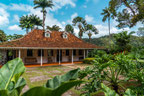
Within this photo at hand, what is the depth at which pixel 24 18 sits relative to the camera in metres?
31.5

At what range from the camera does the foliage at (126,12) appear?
26.0ft

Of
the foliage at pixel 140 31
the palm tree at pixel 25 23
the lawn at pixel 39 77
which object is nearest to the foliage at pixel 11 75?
the lawn at pixel 39 77

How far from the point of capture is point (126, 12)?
898 cm

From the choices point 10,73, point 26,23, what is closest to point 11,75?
point 10,73

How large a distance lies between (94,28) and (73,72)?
36.5m

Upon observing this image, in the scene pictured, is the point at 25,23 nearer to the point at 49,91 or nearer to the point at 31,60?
the point at 31,60

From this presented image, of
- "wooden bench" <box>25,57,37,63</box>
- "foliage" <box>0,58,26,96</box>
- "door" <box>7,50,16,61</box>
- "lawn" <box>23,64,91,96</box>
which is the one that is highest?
"foliage" <box>0,58,26,96</box>

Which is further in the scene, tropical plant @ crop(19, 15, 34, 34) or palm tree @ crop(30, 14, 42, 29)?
palm tree @ crop(30, 14, 42, 29)

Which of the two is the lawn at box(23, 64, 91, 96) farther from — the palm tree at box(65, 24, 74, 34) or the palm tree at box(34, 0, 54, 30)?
the palm tree at box(65, 24, 74, 34)

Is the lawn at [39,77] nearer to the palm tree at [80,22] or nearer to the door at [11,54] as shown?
the door at [11,54]

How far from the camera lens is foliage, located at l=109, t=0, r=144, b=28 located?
792 centimetres

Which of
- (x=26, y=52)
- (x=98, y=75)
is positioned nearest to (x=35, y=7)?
(x=26, y=52)

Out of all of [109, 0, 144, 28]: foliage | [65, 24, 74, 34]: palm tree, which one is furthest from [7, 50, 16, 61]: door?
[65, 24, 74, 34]: palm tree

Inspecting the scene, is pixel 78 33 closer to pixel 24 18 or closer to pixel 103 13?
pixel 103 13
